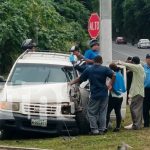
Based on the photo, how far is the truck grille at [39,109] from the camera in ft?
44.4

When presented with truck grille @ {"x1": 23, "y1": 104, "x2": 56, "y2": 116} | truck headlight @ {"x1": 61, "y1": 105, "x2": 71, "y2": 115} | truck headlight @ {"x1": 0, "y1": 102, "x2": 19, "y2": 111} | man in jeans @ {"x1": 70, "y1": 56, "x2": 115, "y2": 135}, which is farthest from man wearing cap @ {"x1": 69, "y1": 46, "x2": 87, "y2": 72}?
truck headlight @ {"x1": 0, "y1": 102, "x2": 19, "y2": 111}

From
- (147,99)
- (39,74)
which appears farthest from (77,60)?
(147,99)

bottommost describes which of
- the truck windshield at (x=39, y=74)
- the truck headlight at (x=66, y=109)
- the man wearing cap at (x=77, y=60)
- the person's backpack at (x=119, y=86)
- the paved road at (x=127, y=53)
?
the paved road at (x=127, y=53)

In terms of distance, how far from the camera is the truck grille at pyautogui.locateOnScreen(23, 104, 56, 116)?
44.4ft

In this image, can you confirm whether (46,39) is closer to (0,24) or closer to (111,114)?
(0,24)

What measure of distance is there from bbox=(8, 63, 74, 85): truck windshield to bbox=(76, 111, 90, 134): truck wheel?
1033 mm

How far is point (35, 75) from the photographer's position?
1487 cm

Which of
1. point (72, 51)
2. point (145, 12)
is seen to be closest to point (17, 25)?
point (72, 51)

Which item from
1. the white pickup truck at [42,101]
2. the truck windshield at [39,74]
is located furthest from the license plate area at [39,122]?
the truck windshield at [39,74]

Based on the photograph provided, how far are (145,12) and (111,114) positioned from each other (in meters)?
91.4

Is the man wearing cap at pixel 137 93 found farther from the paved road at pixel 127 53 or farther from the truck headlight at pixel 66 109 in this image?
the paved road at pixel 127 53

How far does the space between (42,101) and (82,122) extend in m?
1.11

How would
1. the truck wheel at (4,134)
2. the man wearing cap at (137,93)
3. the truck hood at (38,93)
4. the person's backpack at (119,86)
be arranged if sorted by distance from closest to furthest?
the truck hood at (38,93) < the truck wheel at (4,134) < the person's backpack at (119,86) < the man wearing cap at (137,93)

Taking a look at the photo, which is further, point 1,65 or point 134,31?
point 134,31
